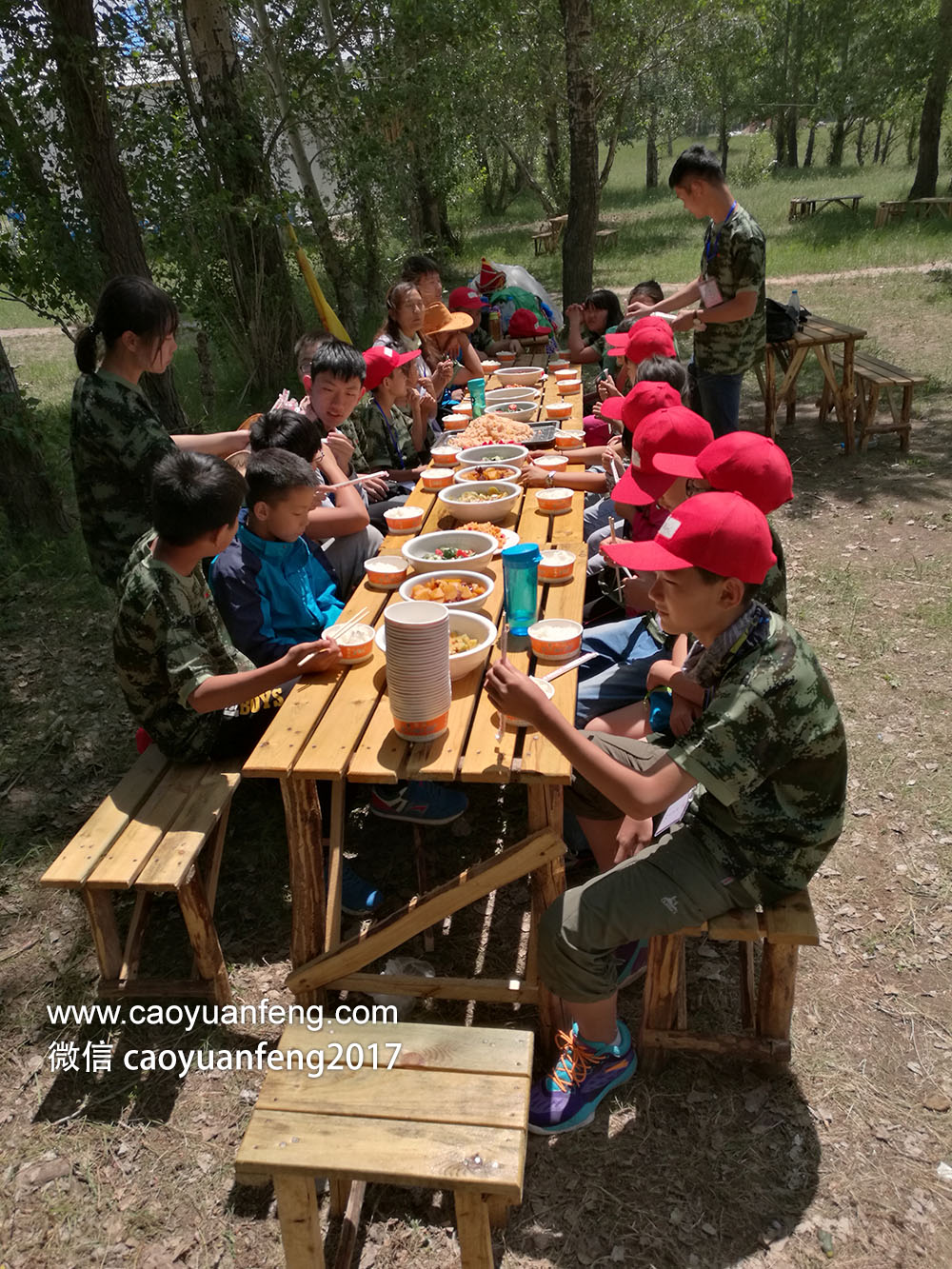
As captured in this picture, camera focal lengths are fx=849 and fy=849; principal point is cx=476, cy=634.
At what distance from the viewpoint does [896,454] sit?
23.5ft

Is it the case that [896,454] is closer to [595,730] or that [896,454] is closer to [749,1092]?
[595,730]

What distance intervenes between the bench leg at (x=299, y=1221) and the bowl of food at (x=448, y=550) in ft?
6.12

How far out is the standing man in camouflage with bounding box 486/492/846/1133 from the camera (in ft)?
6.44

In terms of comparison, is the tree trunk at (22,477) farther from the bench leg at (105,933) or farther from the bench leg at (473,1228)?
the bench leg at (473,1228)

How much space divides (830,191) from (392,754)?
29045mm

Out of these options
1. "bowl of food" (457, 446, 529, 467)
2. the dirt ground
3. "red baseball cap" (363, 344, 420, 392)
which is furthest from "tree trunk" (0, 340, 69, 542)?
"bowl of food" (457, 446, 529, 467)

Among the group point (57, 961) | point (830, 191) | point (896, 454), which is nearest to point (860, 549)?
point (896, 454)

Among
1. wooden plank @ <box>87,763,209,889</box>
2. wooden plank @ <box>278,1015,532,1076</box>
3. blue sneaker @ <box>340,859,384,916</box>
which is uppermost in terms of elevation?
wooden plank @ <box>87,763,209,889</box>

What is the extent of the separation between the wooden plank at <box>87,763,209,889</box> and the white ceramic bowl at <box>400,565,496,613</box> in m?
0.96

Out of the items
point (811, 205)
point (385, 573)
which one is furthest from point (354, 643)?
point (811, 205)

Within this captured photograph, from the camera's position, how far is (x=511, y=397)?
5656 millimetres

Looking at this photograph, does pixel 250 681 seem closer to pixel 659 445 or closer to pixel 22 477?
pixel 659 445

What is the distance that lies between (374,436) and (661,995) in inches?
140

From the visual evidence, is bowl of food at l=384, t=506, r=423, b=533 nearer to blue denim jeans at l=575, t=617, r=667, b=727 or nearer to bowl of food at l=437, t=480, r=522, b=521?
bowl of food at l=437, t=480, r=522, b=521
